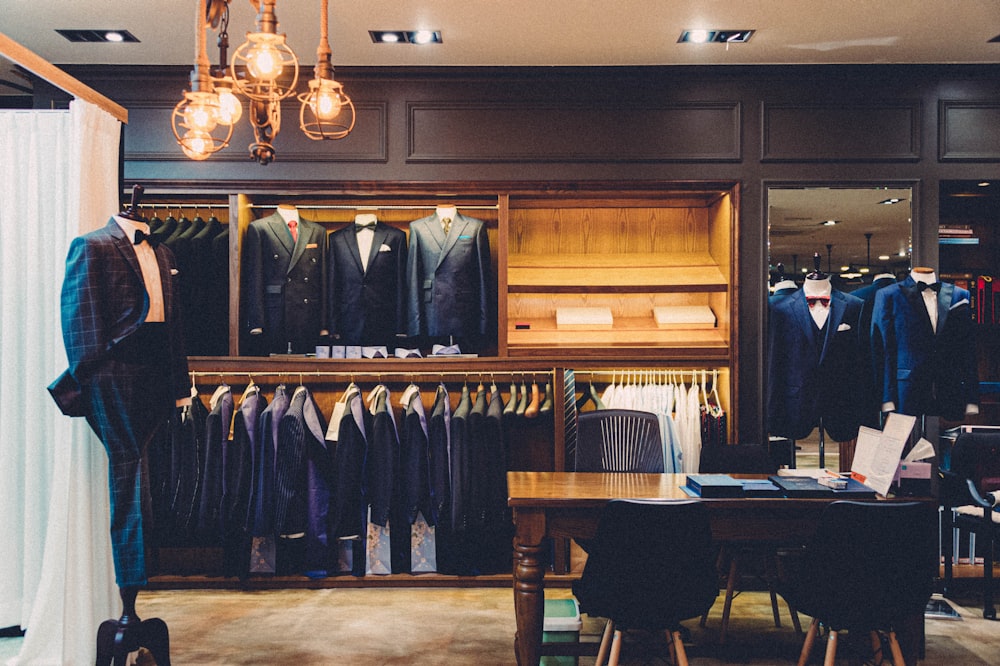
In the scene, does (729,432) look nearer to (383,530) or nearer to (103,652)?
(383,530)

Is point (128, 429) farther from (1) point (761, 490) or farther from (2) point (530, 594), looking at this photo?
(1) point (761, 490)

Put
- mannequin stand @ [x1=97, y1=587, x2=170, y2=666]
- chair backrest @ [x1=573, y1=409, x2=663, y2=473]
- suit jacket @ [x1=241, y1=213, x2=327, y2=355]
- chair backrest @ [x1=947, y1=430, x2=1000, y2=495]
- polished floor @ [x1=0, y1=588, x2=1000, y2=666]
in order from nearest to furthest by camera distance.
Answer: mannequin stand @ [x1=97, y1=587, x2=170, y2=666]
polished floor @ [x1=0, y1=588, x2=1000, y2=666]
chair backrest @ [x1=573, y1=409, x2=663, y2=473]
chair backrest @ [x1=947, y1=430, x2=1000, y2=495]
suit jacket @ [x1=241, y1=213, x2=327, y2=355]

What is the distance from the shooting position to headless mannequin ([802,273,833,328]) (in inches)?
174

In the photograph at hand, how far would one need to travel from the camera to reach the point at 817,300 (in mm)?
4457

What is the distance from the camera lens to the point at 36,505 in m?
3.09

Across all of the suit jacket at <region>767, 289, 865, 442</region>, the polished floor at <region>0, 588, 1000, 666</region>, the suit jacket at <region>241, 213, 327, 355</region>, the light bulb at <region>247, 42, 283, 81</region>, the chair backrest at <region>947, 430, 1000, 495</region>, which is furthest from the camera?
the suit jacket at <region>241, 213, 327, 355</region>

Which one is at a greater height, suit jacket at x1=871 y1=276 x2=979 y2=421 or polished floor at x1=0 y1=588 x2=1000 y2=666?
suit jacket at x1=871 y1=276 x2=979 y2=421

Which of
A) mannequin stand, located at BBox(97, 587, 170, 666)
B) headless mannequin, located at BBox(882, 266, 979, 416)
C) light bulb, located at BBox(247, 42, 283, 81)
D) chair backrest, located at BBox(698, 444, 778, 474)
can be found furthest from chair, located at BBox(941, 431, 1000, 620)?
mannequin stand, located at BBox(97, 587, 170, 666)

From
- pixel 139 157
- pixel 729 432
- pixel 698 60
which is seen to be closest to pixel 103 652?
pixel 139 157

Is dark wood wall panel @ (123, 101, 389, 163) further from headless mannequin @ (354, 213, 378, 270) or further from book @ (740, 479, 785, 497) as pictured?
book @ (740, 479, 785, 497)

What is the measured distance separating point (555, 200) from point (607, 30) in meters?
1.20

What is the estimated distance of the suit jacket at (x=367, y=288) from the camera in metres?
4.61

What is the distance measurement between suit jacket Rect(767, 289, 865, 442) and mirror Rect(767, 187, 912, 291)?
23 cm

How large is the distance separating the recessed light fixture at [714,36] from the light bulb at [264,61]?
2.59 metres
